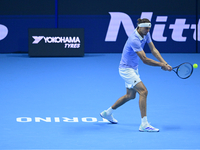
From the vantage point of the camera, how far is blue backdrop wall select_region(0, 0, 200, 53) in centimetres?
1777

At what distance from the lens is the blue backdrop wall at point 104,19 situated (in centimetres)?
1777

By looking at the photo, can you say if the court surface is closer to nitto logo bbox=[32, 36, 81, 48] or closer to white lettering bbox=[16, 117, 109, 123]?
white lettering bbox=[16, 117, 109, 123]

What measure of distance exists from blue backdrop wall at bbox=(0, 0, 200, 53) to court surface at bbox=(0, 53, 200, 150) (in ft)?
16.5

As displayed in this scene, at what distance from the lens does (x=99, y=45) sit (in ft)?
59.6

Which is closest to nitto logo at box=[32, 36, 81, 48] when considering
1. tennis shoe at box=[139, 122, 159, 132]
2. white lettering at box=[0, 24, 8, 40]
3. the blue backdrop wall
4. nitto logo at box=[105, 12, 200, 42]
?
the blue backdrop wall

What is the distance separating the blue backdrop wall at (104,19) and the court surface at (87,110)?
5.03 meters

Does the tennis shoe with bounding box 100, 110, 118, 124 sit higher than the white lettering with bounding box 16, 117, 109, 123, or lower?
higher

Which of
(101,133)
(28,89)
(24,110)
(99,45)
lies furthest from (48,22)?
(101,133)

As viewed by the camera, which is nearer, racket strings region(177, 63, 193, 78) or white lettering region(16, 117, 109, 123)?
racket strings region(177, 63, 193, 78)

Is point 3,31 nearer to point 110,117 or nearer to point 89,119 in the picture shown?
point 89,119

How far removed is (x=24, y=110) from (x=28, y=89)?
226cm

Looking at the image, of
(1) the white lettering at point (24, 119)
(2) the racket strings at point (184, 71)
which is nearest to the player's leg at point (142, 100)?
(2) the racket strings at point (184, 71)

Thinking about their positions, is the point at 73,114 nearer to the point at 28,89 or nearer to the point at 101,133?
the point at 101,133

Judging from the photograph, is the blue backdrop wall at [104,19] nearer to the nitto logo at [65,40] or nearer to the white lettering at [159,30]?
the white lettering at [159,30]
